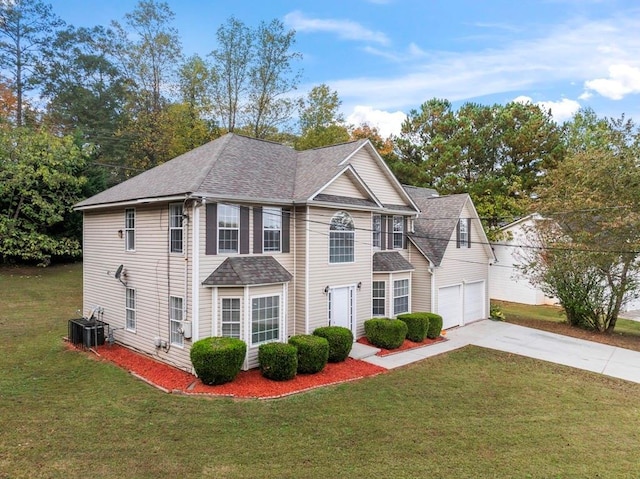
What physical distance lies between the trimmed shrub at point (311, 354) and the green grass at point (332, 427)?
1.22m

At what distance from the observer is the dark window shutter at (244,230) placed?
1144 cm

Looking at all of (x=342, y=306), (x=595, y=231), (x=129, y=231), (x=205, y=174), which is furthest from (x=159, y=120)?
(x=595, y=231)

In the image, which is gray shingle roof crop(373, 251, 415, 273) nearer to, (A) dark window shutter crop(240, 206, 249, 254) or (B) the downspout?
(A) dark window shutter crop(240, 206, 249, 254)

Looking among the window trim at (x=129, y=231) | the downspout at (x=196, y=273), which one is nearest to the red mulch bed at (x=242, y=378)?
the downspout at (x=196, y=273)

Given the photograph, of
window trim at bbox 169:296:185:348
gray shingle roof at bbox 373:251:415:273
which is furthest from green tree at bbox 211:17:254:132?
window trim at bbox 169:296:185:348

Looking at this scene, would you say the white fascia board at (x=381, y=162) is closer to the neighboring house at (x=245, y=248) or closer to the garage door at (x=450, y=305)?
the neighboring house at (x=245, y=248)

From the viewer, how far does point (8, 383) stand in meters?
9.54

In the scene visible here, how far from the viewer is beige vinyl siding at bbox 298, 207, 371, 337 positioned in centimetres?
1258

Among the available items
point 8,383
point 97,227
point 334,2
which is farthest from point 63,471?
point 334,2

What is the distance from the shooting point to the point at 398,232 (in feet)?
55.7

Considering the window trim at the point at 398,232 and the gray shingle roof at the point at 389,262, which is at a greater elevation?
the window trim at the point at 398,232

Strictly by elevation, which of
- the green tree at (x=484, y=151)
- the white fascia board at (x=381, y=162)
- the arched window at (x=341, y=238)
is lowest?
the arched window at (x=341, y=238)

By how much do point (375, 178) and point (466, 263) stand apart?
21.9ft

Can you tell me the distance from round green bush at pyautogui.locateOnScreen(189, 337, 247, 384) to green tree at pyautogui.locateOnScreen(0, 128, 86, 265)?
20.9 m
